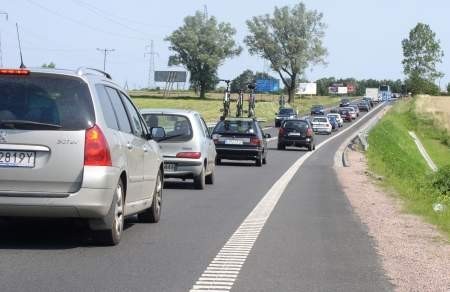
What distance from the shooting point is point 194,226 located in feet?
39.0

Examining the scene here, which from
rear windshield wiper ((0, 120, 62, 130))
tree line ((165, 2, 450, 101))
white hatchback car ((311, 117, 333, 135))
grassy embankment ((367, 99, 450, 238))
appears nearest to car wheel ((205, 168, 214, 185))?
grassy embankment ((367, 99, 450, 238))

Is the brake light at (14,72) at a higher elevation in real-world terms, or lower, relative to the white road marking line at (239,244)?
higher

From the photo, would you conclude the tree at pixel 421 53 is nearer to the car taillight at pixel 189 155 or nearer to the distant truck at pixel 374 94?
the distant truck at pixel 374 94

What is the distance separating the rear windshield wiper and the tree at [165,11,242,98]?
12374 cm

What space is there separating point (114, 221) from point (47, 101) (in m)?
1.44

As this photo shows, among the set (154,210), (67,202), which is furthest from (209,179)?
(67,202)

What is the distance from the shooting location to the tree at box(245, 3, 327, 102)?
425ft

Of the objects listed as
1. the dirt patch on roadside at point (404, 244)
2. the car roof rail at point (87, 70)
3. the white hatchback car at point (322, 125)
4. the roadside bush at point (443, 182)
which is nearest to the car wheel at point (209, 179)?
the dirt patch on roadside at point (404, 244)

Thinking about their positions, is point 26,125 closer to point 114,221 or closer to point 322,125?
point 114,221

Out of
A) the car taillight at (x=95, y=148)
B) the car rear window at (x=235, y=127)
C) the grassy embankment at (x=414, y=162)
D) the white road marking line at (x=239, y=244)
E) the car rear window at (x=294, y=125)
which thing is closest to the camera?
the white road marking line at (x=239, y=244)

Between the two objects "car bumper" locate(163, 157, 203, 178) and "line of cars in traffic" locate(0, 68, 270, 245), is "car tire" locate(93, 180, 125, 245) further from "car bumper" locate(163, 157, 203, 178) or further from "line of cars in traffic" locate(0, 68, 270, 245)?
"car bumper" locate(163, 157, 203, 178)

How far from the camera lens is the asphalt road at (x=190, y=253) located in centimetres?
778

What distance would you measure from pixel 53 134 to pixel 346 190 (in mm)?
11948

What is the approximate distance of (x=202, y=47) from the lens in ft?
443
